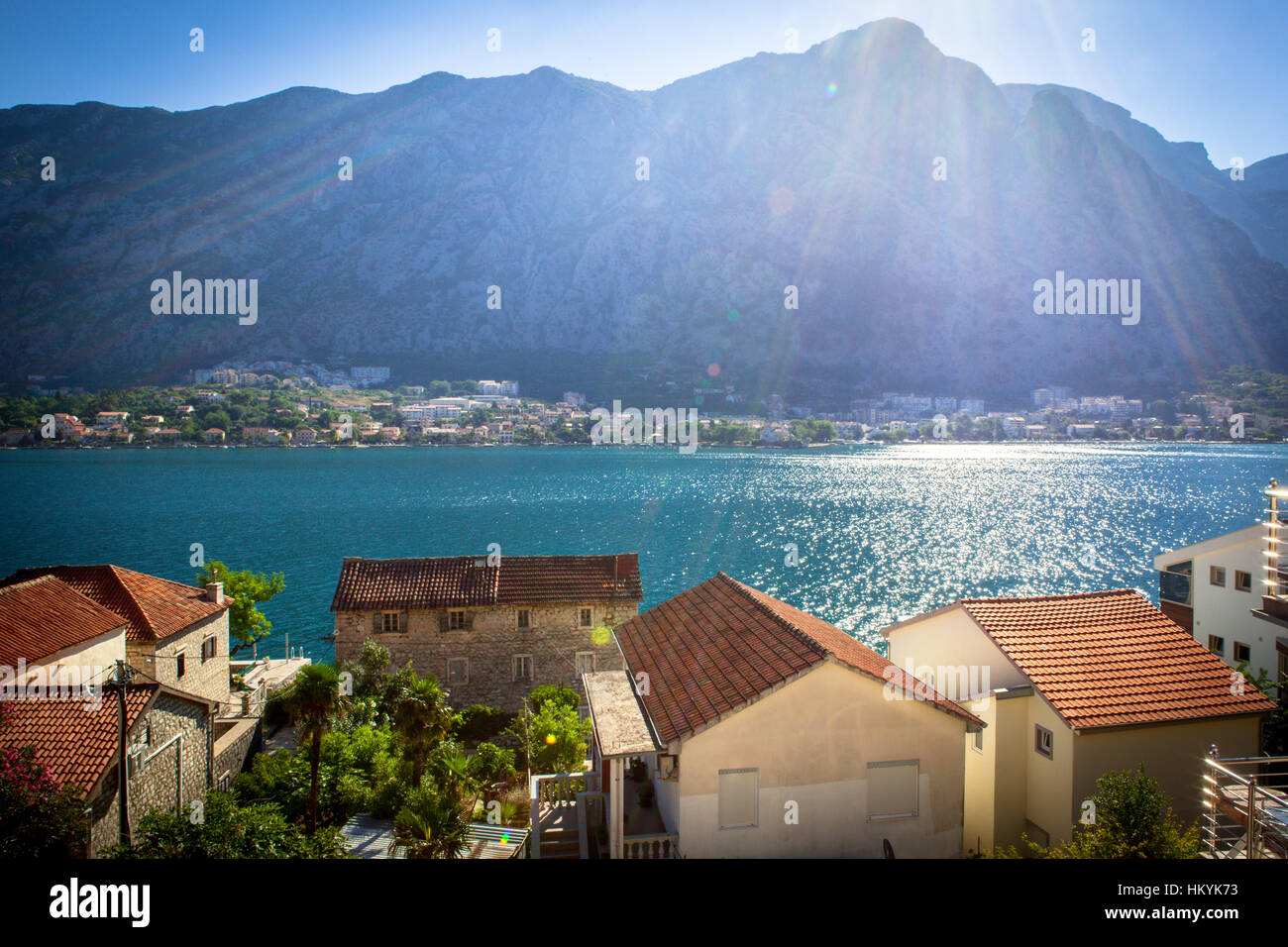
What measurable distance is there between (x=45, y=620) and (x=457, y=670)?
1569 cm

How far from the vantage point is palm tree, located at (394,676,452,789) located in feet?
65.5

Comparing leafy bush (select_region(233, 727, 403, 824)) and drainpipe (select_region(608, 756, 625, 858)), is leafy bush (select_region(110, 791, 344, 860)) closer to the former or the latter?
drainpipe (select_region(608, 756, 625, 858))

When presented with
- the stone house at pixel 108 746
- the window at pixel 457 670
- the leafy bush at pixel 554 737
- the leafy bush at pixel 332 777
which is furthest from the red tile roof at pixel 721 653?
the window at pixel 457 670

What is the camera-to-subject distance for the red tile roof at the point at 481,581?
104ft

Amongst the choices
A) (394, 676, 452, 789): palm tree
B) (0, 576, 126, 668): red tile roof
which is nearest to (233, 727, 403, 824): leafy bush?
(394, 676, 452, 789): palm tree

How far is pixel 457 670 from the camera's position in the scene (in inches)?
1249

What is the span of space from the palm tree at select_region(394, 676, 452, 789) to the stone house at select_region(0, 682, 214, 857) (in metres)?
5.28

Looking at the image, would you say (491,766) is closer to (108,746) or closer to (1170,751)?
(108,746)

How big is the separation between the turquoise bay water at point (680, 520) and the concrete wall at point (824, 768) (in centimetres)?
3714

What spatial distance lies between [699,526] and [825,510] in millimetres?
24171

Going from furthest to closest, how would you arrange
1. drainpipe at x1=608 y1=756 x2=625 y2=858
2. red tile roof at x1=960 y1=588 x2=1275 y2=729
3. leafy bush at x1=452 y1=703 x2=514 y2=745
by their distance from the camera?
1. leafy bush at x1=452 y1=703 x2=514 y2=745
2. red tile roof at x1=960 y1=588 x2=1275 y2=729
3. drainpipe at x1=608 y1=756 x2=625 y2=858

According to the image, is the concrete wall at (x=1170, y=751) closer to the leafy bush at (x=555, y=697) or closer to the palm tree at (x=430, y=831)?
the palm tree at (x=430, y=831)
